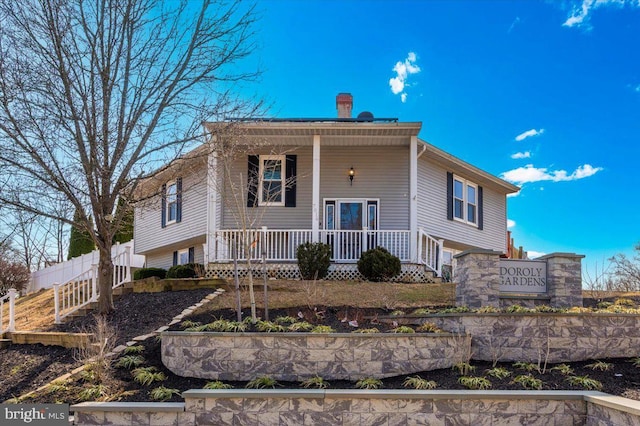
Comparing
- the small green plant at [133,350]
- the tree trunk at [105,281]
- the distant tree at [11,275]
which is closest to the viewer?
the small green plant at [133,350]

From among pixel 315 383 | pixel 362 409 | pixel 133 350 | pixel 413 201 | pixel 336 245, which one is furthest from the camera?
pixel 336 245

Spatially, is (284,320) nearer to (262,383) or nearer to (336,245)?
(262,383)

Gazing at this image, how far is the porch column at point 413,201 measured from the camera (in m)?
13.0

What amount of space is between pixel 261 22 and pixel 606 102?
8.35 m

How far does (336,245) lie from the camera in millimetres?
13422

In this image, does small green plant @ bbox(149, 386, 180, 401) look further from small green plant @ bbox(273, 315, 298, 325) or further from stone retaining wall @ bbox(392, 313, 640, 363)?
stone retaining wall @ bbox(392, 313, 640, 363)

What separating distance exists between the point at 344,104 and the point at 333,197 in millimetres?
3346

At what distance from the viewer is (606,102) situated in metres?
12.4

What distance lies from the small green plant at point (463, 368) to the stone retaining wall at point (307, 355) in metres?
0.19

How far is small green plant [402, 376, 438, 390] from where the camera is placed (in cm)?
581

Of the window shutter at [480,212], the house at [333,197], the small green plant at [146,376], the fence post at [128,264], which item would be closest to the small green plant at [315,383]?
the small green plant at [146,376]

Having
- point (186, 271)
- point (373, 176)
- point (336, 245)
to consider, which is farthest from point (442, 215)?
point (186, 271)

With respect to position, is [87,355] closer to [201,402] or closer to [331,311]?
[201,402]

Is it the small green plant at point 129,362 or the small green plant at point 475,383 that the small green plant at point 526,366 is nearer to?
the small green plant at point 475,383
